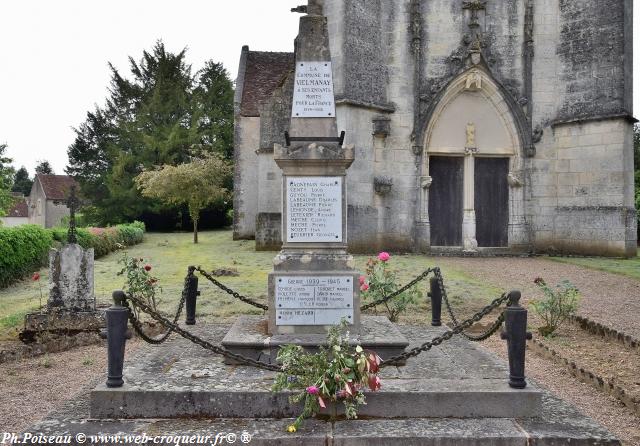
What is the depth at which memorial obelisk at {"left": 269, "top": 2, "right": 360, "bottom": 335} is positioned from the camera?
219 inches

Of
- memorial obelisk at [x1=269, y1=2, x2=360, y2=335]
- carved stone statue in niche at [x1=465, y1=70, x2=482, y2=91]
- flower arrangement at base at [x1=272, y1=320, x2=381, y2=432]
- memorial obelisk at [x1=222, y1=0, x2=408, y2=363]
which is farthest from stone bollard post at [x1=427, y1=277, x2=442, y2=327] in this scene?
carved stone statue in niche at [x1=465, y1=70, x2=482, y2=91]

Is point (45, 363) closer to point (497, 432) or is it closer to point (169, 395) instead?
point (169, 395)

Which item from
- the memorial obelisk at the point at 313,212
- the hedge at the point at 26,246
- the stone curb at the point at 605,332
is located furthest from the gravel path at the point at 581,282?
the hedge at the point at 26,246

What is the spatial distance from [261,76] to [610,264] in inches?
713

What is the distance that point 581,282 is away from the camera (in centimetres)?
1182

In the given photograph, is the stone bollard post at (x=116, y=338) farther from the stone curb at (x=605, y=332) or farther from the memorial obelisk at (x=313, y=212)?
the stone curb at (x=605, y=332)

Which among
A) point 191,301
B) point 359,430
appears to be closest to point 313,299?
point 359,430

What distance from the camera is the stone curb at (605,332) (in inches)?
273

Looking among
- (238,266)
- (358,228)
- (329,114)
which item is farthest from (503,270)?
(329,114)

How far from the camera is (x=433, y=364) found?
5387mm

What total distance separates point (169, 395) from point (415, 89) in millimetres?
13789

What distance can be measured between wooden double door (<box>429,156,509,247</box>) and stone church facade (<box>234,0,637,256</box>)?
0.10ft

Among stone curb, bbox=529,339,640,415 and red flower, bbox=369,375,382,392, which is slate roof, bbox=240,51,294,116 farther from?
red flower, bbox=369,375,382,392

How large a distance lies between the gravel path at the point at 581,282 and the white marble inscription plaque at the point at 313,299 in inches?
163
